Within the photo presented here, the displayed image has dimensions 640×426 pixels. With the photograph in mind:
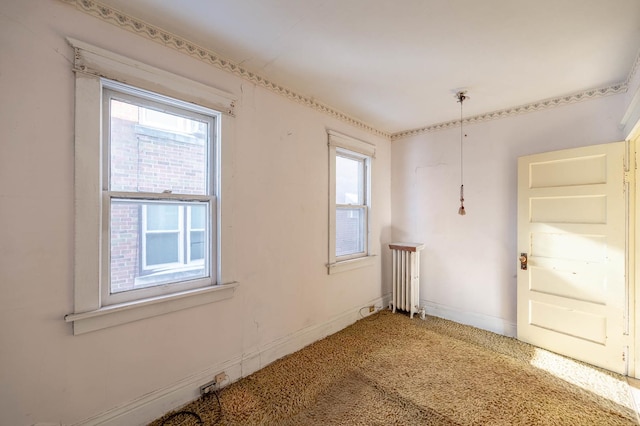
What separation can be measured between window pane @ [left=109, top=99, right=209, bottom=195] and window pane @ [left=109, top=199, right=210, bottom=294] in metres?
0.13

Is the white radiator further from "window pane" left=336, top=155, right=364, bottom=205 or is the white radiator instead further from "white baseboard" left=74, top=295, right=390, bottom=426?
"white baseboard" left=74, top=295, right=390, bottom=426

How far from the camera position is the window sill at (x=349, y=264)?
9.93 ft

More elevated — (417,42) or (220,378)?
(417,42)

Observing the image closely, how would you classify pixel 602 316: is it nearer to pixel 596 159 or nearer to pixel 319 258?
pixel 596 159

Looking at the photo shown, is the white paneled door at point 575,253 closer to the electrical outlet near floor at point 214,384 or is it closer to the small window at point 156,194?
the electrical outlet near floor at point 214,384

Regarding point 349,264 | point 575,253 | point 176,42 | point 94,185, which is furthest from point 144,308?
point 575,253

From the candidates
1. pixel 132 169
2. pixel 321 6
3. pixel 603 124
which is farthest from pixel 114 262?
pixel 603 124

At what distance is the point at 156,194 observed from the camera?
70.6 inches

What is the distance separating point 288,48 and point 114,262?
186 cm

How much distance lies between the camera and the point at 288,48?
1956mm

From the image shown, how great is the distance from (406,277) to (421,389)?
63.1 inches

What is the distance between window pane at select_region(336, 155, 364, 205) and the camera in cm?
332

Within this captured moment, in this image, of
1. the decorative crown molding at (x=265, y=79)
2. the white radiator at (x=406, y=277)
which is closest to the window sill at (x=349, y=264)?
the white radiator at (x=406, y=277)

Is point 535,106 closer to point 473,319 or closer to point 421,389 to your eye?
point 473,319
